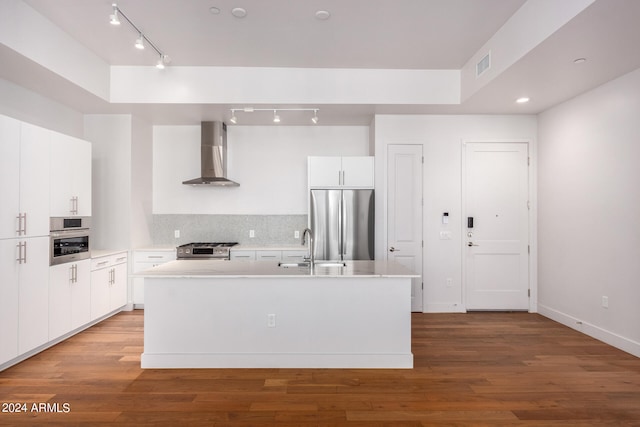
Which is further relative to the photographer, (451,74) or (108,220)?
(108,220)

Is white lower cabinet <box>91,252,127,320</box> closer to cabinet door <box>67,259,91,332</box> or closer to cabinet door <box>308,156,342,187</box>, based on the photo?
cabinet door <box>67,259,91,332</box>

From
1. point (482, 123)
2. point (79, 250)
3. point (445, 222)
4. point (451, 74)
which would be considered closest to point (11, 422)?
point (79, 250)

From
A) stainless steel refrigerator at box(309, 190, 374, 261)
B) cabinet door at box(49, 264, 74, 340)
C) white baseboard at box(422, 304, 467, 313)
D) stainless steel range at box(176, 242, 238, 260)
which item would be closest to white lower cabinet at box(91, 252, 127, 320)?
cabinet door at box(49, 264, 74, 340)

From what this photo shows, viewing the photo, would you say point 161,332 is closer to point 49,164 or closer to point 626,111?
point 49,164

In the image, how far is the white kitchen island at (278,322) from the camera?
2.94 metres

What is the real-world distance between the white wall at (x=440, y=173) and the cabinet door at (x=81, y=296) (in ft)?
12.2

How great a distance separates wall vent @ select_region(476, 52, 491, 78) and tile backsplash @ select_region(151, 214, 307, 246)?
3.14 metres

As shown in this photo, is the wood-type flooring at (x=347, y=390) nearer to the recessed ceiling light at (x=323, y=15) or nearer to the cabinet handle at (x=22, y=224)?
the cabinet handle at (x=22, y=224)

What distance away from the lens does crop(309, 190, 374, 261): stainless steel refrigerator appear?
454 cm

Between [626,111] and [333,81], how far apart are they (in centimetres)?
318

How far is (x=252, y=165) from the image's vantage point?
5383mm

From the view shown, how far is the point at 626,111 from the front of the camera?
338 cm

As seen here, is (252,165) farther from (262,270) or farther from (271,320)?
(271,320)

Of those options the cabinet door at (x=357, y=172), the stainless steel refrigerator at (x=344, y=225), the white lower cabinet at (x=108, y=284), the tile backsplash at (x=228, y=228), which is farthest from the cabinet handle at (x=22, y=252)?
the cabinet door at (x=357, y=172)
